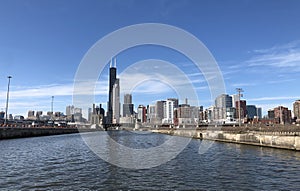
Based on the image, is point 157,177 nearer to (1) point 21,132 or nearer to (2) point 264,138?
(2) point 264,138

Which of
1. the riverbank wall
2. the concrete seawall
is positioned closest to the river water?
the concrete seawall

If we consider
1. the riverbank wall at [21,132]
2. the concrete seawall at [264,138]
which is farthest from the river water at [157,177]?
the riverbank wall at [21,132]

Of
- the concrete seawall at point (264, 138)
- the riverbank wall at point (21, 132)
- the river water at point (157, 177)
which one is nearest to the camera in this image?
the river water at point (157, 177)

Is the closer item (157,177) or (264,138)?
(157,177)

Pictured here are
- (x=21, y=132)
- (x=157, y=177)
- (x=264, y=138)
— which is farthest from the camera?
(x=21, y=132)

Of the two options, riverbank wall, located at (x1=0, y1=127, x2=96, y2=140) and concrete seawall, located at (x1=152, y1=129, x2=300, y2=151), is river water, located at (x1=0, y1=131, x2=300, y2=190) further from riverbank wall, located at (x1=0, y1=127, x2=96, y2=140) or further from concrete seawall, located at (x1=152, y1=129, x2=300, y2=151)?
riverbank wall, located at (x1=0, y1=127, x2=96, y2=140)

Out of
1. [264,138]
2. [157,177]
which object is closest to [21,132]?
[264,138]

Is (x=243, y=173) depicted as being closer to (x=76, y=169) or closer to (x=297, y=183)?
(x=297, y=183)

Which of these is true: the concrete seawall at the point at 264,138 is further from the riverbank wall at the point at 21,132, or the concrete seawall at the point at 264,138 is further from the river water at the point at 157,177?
the riverbank wall at the point at 21,132

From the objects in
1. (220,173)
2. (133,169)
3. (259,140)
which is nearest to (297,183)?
(220,173)

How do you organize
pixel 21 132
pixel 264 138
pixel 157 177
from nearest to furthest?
pixel 157 177 < pixel 264 138 < pixel 21 132

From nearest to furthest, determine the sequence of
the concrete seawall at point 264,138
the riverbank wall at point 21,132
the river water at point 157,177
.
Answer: the river water at point 157,177
the concrete seawall at point 264,138
the riverbank wall at point 21,132

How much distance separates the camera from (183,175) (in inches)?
1150

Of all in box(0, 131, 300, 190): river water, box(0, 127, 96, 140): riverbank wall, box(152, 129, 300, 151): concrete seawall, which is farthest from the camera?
box(0, 127, 96, 140): riverbank wall
